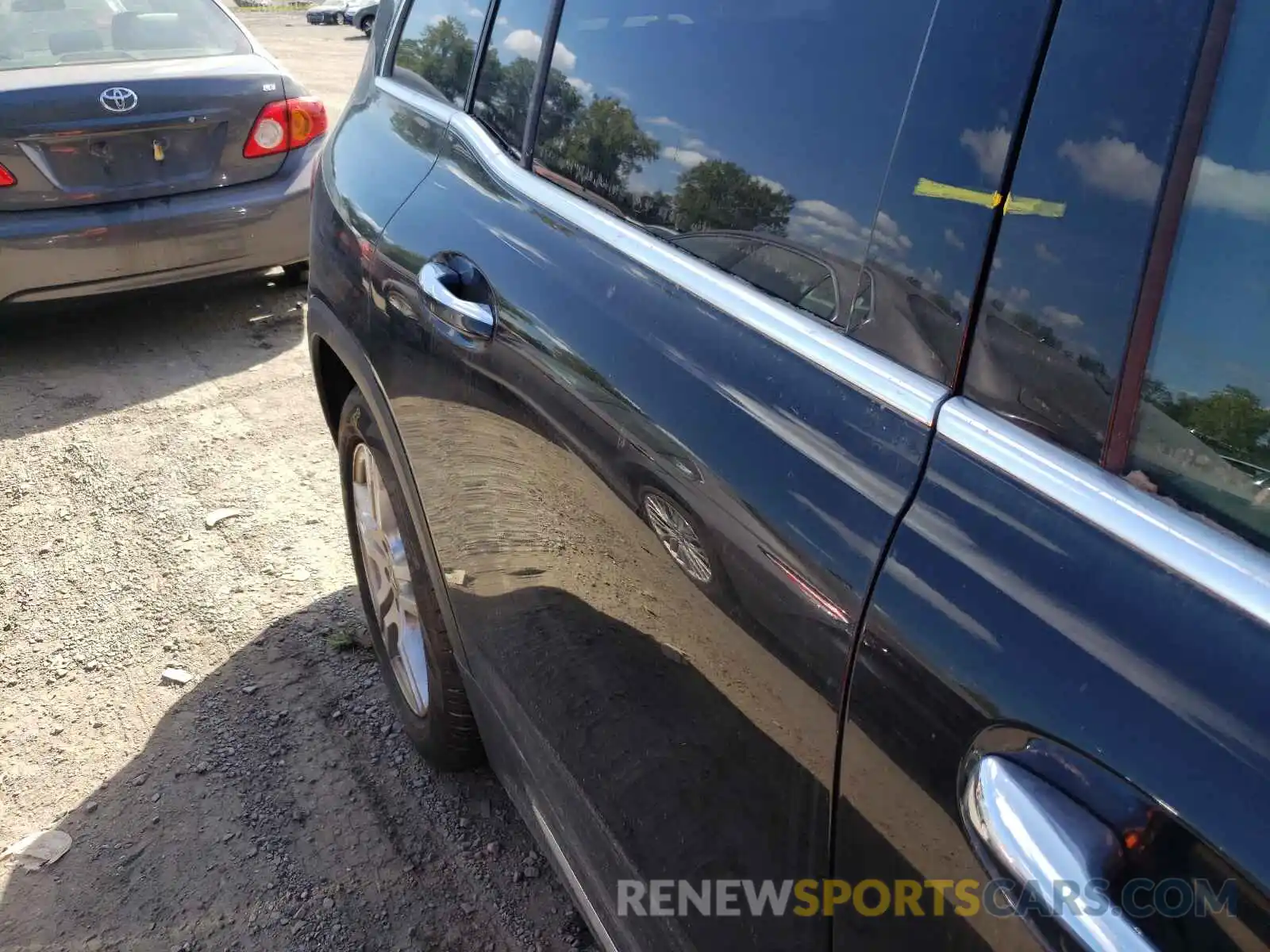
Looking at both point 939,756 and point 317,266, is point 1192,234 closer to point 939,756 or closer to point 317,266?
point 939,756

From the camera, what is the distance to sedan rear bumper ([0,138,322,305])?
4316 millimetres

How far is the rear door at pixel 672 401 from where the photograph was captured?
3.46 feet

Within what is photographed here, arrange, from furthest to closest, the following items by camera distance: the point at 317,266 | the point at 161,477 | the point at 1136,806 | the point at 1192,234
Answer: the point at 161,477, the point at 317,266, the point at 1192,234, the point at 1136,806

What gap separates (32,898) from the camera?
2227 mm

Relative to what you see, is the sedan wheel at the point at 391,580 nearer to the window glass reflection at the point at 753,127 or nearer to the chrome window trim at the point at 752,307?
the chrome window trim at the point at 752,307

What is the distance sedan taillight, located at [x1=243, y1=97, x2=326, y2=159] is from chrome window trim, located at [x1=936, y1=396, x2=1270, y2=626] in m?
4.46

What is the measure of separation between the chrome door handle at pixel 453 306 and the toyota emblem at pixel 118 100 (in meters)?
3.23

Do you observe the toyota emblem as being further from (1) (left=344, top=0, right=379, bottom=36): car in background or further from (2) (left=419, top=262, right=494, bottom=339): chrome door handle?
(1) (left=344, top=0, right=379, bottom=36): car in background

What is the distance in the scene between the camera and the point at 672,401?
1.29 m

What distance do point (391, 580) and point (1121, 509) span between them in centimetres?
194

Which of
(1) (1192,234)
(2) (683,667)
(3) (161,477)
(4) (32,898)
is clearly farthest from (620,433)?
(3) (161,477)

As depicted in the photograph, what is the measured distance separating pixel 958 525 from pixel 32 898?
7.29 feet

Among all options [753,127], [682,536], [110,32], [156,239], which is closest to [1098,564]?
[682,536]

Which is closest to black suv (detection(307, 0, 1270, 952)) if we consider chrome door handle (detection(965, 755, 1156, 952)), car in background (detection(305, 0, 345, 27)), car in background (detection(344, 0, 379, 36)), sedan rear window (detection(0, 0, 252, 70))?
chrome door handle (detection(965, 755, 1156, 952))
